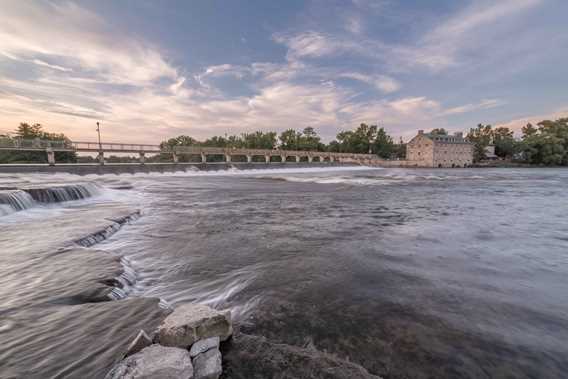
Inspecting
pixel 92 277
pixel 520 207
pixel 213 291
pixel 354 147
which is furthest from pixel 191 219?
pixel 354 147

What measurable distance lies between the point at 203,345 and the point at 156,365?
15.0 inches

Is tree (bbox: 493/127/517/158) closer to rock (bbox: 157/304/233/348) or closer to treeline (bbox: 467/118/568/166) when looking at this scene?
treeline (bbox: 467/118/568/166)

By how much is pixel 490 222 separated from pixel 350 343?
752 centimetres

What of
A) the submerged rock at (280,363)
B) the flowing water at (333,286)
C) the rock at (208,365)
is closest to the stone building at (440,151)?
the flowing water at (333,286)

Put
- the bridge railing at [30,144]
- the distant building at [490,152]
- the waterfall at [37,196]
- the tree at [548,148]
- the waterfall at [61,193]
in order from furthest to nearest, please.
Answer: the distant building at [490,152]
the tree at [548,148]
the bridge railing at [30,144]
the waterfall at [61,193]
the waterfall at [37,196]

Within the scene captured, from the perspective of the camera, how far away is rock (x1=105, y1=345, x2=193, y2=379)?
1.61 m

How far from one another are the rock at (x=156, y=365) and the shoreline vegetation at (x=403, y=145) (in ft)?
202

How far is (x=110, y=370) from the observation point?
1798mm

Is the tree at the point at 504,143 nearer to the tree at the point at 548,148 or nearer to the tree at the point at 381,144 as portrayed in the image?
the tree at the point at 548,148

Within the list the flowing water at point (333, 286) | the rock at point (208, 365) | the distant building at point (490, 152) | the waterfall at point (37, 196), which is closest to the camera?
the rock at point (208, 365)

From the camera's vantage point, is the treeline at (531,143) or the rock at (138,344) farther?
the treeline at (531,143)

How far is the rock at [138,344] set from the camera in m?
1.91

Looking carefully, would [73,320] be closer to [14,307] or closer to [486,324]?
[14,307]

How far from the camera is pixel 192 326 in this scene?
6.64 ft
